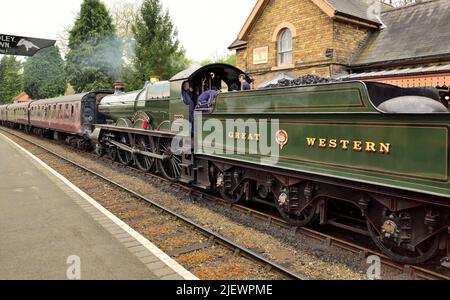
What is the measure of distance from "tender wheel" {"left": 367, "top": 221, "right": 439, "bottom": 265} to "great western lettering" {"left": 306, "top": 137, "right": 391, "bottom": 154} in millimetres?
1068

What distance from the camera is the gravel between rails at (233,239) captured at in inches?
187

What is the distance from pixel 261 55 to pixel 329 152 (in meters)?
13.1

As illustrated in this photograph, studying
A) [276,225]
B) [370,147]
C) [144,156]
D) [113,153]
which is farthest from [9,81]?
[370,147]

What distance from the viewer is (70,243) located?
17.9 ft

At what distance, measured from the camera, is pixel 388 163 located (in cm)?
446

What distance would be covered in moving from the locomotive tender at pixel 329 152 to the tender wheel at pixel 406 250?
13 mm

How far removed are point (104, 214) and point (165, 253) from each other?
2278mm

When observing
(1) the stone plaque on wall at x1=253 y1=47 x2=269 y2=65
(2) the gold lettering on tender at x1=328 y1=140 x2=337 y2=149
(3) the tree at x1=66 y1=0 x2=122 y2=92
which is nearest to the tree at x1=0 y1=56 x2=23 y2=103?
(3) the tree at x1=66 y1=0 x2=122 y2=92

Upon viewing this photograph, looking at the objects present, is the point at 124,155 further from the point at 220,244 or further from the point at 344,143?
the point at 344,143

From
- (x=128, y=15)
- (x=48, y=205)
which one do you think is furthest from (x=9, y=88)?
(x=48, y=205)

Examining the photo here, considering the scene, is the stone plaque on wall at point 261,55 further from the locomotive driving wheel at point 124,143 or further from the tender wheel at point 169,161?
the tender wheel at point 169,161

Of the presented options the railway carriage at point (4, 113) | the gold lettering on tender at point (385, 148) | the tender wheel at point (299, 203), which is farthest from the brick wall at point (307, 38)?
the railway carriage at point (4, 113)

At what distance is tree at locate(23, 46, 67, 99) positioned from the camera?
48.9 metres

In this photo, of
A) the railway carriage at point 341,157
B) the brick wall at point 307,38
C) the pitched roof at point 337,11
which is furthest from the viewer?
the brick wall at point 307,38
